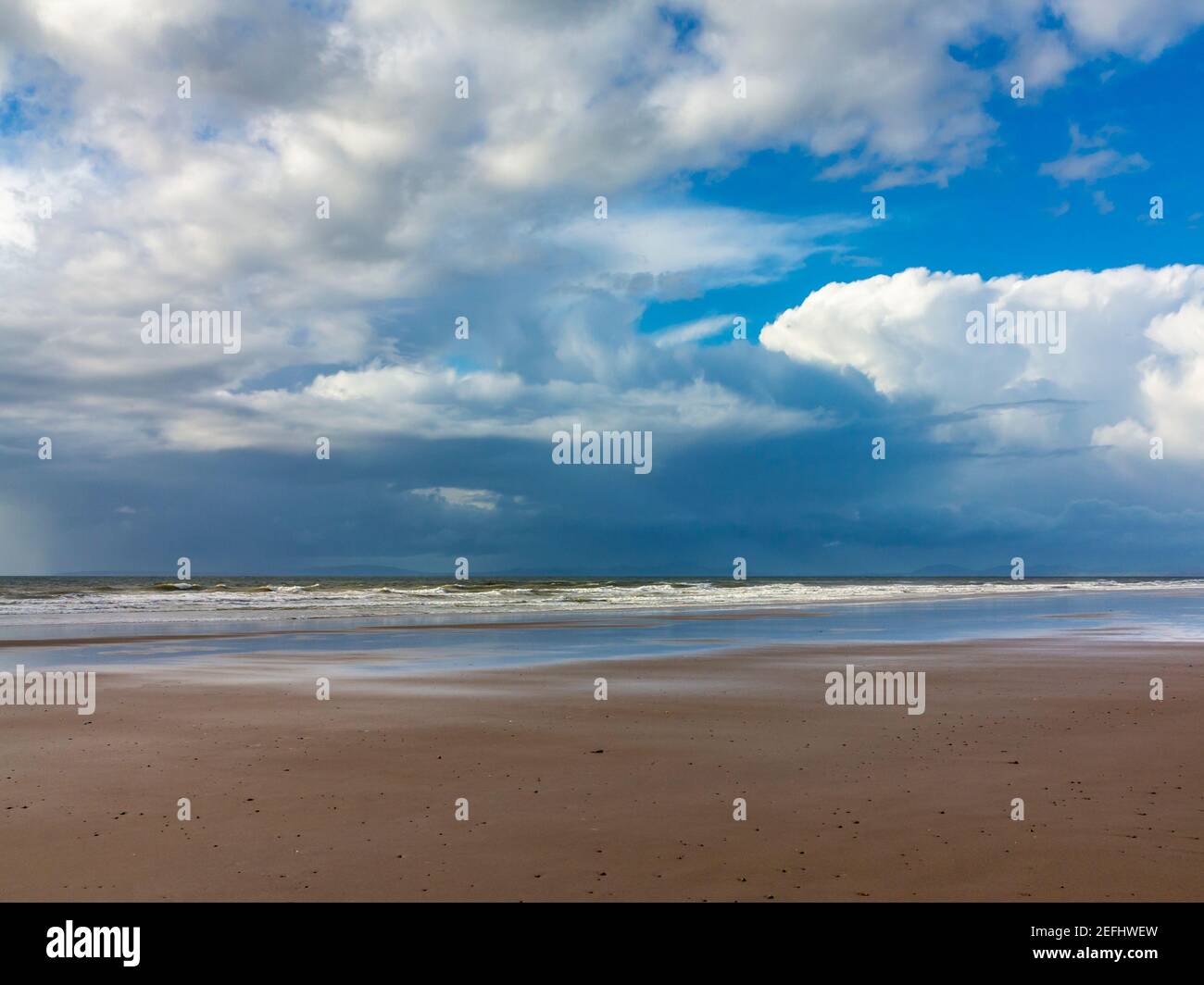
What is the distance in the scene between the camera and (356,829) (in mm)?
8078

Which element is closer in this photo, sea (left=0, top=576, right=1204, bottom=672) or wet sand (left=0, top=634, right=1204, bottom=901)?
wet sand (left=0, top=634, right=1204, bottom=901)

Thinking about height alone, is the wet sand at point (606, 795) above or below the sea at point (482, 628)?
below

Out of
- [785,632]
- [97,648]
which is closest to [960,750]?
[785,632]

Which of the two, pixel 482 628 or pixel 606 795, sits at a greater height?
pixel 482 628

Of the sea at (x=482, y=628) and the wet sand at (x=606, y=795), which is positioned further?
the sea at (x=482, y=628)

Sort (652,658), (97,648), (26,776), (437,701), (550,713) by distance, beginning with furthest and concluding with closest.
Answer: (97,648) < (652,658) < (437,701) < (550,713) < (26,776)

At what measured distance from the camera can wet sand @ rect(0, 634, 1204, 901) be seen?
22.4 ft

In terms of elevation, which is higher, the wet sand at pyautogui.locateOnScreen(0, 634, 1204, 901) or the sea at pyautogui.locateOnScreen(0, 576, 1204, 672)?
the sea at pyautogui.locateOnScreen(0, 576, 1204, 672)

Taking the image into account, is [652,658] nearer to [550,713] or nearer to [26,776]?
[550,713]

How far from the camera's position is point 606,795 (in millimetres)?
9188

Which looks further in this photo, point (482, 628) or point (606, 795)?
point (482, 628)

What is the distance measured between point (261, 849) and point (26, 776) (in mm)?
4511

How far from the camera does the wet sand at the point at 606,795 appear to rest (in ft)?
22.4
